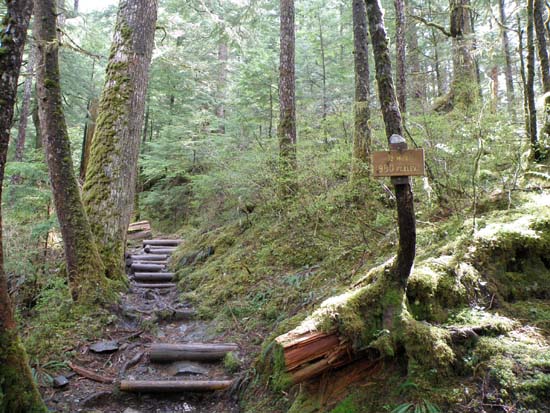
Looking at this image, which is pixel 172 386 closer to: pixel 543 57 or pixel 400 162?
pixel 400 162

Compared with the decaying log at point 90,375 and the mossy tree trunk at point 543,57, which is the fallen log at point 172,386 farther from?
the mossy tree trunk at point 543,57

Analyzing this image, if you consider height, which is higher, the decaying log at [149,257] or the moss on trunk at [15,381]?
the decaying log at [149,257]

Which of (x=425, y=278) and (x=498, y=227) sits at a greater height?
(x=498, y=227)

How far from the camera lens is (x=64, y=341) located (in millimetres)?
4723

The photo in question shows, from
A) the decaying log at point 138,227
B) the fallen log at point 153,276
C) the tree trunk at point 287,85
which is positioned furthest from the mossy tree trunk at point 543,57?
the decaying log at point 138,227

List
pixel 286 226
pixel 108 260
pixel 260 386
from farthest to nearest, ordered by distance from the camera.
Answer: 1. pixel 286 226
2. pixel 108 260
3. pixel 260 386

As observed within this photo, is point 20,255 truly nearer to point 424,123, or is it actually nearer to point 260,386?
point 260,386

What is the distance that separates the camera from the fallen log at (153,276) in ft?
27.3

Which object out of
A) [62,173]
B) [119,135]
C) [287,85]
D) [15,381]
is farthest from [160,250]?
[15,381]

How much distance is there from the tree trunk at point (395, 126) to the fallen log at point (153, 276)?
657cm

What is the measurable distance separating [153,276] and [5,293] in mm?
5529

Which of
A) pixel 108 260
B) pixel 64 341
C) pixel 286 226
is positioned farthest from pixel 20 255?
pixel 286 226

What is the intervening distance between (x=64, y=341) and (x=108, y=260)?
7.15ft

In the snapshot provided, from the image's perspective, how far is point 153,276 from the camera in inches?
332
